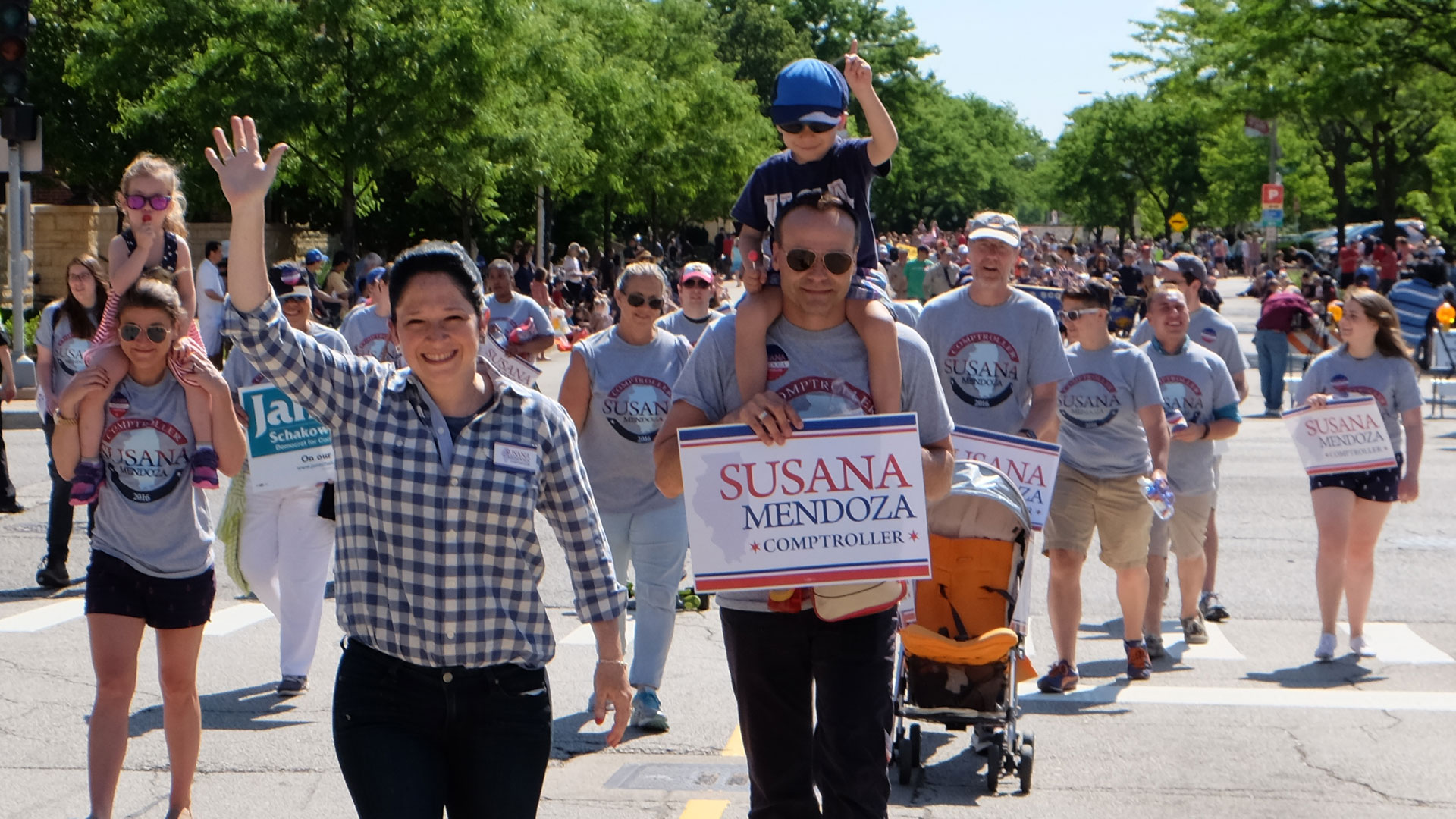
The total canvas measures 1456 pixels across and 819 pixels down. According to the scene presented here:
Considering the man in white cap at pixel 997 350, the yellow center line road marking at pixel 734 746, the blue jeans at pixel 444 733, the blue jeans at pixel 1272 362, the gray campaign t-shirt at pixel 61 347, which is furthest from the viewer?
the blue jeans at pixel 1272 362

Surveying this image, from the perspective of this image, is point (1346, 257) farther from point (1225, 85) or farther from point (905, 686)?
point (905, 686)

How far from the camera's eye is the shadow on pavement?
23.4 ft

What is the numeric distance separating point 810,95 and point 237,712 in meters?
3.99

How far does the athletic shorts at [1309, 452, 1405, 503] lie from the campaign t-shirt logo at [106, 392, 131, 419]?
605 cm

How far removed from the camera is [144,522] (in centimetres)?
534

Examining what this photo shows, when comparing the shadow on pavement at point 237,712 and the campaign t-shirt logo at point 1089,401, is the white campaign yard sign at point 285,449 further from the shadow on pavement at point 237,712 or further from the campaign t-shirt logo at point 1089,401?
the campaign t-shirt logo at point 1089,401

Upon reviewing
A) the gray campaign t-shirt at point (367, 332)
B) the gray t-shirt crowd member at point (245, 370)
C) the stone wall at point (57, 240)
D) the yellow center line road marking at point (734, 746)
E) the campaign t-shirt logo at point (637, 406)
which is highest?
the stone wall at point (57, 240)

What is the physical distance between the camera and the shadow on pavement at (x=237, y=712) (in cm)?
712

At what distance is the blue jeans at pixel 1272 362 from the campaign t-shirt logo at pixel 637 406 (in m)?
15.0

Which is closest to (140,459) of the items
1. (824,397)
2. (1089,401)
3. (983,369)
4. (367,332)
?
(824,397)

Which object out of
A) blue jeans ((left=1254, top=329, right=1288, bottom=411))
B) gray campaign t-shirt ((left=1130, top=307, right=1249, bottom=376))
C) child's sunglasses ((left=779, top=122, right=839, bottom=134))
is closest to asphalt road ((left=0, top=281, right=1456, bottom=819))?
gray campaign t-shirt ((left=1130, top=307, right=1249, bottom=376))

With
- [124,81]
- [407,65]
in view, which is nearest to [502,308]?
[407,65]

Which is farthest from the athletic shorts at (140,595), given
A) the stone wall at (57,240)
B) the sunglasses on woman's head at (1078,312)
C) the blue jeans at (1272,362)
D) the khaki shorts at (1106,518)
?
the stone wall at (57,240)

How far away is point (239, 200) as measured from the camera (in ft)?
12.3
